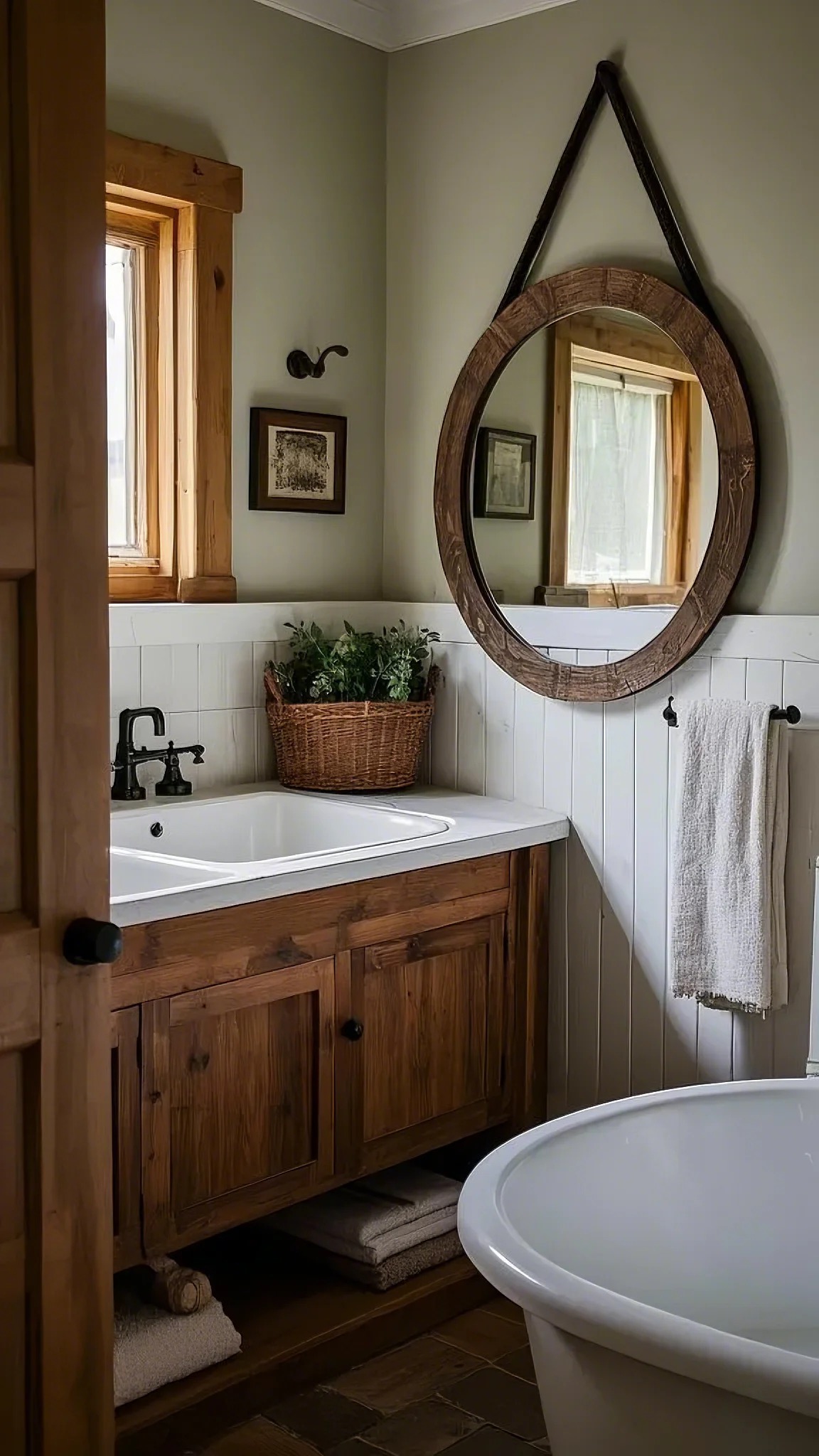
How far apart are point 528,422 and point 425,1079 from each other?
1380 mm

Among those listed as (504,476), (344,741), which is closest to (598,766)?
(344,741)

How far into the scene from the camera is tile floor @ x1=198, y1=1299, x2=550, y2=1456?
88.8 inches

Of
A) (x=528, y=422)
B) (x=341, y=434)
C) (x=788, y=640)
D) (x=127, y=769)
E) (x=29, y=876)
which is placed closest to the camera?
(x=29, y=876)

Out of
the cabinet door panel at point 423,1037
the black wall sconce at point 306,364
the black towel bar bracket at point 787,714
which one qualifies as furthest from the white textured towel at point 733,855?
the black wall sconce at point 306,364

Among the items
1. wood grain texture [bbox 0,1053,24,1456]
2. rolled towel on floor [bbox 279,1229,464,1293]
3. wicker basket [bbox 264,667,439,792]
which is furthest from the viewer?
wicker basket [bbox 264,667,439,792]

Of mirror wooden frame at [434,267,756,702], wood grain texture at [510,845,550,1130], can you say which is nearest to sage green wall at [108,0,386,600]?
mirror wooden frame at [434,267,756,702]

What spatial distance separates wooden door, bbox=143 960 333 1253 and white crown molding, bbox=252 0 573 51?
2.08 meters

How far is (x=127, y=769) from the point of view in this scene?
9.61 ft

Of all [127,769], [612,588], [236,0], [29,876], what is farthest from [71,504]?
[236,0]

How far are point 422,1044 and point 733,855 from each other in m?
0.68

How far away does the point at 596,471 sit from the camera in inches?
119

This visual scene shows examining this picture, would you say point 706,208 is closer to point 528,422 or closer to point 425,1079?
point 528,422

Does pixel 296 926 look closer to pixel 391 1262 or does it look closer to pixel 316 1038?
pixel 316 1038

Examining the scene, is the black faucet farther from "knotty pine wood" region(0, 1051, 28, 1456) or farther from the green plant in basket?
"knotty pine wood" region(0, 1051, 28, 1456)
